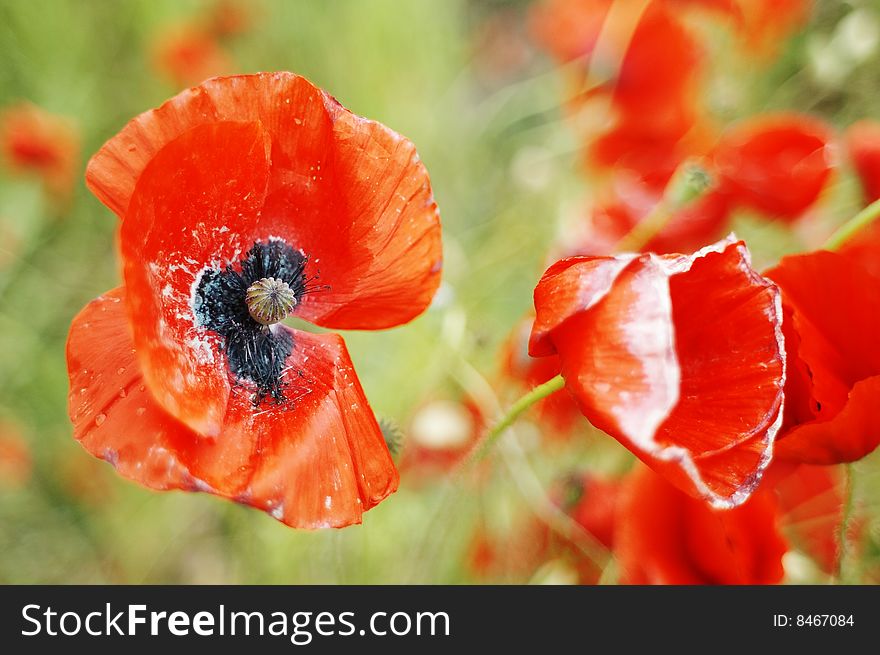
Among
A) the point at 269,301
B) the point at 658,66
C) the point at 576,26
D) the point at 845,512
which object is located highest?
the point at 576,26

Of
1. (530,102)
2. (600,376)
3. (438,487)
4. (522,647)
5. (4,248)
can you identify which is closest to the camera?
(600,376)

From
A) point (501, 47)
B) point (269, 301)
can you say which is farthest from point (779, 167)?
point (501, 47)

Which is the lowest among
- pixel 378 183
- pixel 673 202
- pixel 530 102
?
pixel 378 183

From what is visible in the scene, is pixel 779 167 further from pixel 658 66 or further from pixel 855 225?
pixel 658 66

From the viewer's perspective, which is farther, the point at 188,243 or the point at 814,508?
the point at 814,508

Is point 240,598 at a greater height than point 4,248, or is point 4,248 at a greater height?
point 4,248

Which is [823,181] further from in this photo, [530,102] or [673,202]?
[530,102]

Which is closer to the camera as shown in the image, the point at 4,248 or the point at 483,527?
the point at 483,527

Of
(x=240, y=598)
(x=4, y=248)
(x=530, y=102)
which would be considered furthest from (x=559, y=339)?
(x=530, y=102)

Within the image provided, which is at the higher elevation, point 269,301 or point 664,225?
point 664,225
